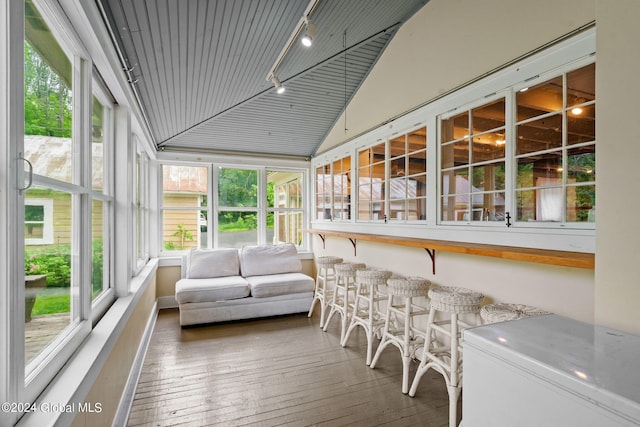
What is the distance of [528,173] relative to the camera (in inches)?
82.4

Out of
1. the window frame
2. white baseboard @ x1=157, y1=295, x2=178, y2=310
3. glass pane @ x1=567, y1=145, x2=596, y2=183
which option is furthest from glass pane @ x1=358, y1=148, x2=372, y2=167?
white baseboard @ x1=157, y1=295, x2=178, y2=310

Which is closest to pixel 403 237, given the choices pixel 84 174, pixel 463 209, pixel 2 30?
pixel 463 209

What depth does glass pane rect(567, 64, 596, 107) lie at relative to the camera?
1.78 metres

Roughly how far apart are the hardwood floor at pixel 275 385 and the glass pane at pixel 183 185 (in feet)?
6.92

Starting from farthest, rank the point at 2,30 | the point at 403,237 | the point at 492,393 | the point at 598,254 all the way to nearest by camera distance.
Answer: the point at 403,237, the point at 598,254, the point at 492,393, the point at 2,30

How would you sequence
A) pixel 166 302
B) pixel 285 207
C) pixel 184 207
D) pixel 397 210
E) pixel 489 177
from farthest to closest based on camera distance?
pixel 285 207 → pixel 184 207 → pixel 166 302 → pixel 397 210 → pixel 489 177

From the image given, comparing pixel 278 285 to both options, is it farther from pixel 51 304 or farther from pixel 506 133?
pixel 506 133

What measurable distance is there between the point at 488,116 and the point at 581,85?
603 millimetres

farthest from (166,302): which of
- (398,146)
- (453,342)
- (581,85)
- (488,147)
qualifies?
(581,85)

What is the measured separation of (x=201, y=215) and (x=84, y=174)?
3432 millimetres

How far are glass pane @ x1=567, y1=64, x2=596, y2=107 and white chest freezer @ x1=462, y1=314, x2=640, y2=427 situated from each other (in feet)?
4.45

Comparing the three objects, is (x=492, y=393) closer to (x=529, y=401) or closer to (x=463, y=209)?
(x=529, y=401)

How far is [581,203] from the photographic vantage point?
181 centimetres

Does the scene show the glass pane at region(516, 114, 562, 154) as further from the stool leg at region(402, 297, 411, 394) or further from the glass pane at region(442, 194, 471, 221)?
the stool leg at region(402, 297, 411, 394)
